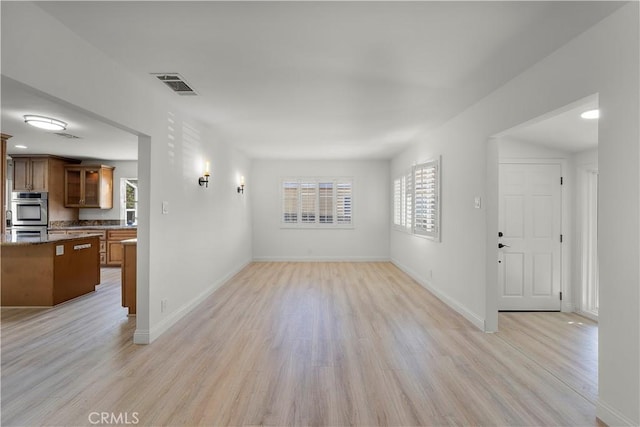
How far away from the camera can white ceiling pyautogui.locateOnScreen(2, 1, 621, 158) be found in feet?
6.32

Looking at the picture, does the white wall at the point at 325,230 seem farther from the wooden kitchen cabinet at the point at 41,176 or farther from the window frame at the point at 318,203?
the wooden kitchen cabinet at the point at 41,176

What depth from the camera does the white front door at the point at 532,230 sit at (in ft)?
13.4

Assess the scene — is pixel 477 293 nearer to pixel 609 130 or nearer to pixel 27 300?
pixel 609 130

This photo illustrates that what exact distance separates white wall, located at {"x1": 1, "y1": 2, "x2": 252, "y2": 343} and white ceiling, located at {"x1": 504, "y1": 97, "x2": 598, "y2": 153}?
370cm

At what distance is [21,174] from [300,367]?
7.88 meters

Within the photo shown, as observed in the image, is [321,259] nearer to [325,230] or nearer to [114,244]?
[325,230]

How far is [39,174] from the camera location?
682 cm

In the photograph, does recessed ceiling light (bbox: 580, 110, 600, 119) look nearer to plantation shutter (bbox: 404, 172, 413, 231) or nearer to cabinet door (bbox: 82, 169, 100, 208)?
plantation shutter (bbox: 404, 172, 413, 231)

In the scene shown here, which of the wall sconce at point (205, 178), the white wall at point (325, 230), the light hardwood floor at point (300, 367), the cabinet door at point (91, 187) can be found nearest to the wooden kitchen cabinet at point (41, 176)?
the cabinet door at point (91, 187)

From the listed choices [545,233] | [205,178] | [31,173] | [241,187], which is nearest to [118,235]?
[31,173]

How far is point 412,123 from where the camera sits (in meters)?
4.50

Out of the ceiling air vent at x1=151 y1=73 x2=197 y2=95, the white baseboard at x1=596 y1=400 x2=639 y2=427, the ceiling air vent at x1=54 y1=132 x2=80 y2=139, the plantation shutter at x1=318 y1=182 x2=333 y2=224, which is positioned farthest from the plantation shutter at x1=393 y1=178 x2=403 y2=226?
the ceiling air vent at x1=54 y1=132 x2=80 y2=139

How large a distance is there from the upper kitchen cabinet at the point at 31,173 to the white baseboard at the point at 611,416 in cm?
938

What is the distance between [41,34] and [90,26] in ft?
0.96
